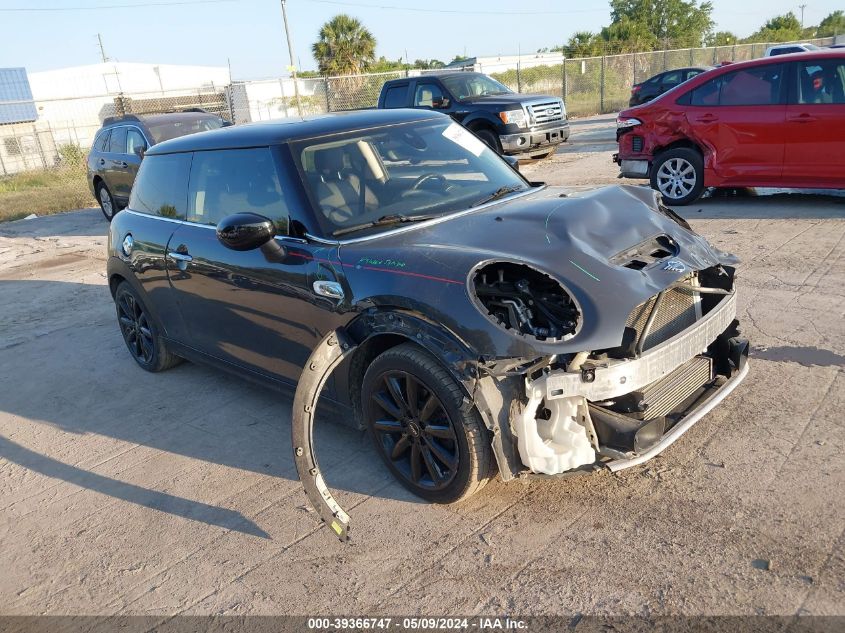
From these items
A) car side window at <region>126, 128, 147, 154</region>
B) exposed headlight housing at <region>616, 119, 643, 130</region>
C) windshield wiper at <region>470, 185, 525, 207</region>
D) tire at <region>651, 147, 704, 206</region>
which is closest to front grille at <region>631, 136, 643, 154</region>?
exposed headlight housing at <region>616, 119, 643, 130</region>

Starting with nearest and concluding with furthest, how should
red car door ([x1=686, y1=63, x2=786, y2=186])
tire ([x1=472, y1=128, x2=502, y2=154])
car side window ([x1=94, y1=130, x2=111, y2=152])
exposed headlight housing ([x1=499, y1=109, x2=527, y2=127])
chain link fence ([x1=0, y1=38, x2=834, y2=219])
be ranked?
red car door ([x1=686, y1=63, x2=786, y2=186])
car side window ([x1=94, y1=130, x2=111, y2=152])
exposed headlight housing ([x1=499, y1=109, x2=527, y2=127])
tire ([x1=472, y1=128, x2=502, y2=154])
chain link fence ([x1=0, y1=38, x2=834, y2=219])

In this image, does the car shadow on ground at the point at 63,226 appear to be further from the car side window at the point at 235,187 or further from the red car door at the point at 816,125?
the red car door at the point at 816,125

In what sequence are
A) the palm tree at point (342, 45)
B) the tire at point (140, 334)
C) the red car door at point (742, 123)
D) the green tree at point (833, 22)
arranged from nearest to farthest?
the tire at point (140, 334) → the red car door at point (742, 123) → the palm tree at point (342, 45) → the green tree at point (833, 22)

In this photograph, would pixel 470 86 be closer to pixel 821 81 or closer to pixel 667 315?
pixel 821 81

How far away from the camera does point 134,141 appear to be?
1241 centimetres

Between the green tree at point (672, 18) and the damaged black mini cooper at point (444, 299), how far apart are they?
55.6 m

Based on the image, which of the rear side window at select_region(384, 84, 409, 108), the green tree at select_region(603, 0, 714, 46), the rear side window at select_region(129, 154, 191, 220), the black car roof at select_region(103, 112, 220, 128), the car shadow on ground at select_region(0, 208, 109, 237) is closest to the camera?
the rear side window at select_region(129, 154, 191, 220)

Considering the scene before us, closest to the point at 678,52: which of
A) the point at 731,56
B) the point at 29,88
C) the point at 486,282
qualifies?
the point at 731,56

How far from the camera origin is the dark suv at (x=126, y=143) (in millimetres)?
12250

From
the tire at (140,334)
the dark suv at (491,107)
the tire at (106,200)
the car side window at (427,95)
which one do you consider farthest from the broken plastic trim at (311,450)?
the car side window at (427,95)

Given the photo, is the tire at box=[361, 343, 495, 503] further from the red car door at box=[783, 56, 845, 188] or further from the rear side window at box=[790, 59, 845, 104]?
the rear side window at box=[790, 59, 845, 104]

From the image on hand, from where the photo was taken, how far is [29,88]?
1747 inches

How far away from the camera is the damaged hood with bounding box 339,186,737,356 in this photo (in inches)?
118

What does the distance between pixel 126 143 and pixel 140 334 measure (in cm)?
811
